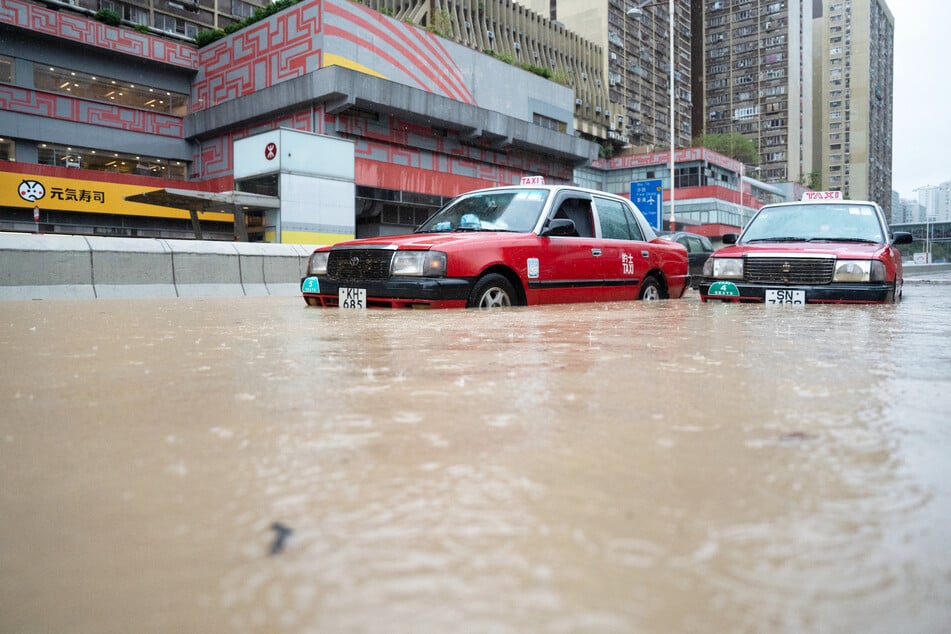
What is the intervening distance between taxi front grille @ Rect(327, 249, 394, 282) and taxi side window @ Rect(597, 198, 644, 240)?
2.41 meters

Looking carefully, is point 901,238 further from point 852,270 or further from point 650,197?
point 650,197

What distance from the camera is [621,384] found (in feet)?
6.19

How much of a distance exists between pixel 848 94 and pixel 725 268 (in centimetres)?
12385

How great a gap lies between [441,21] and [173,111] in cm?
1665

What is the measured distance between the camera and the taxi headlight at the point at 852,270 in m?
6.25

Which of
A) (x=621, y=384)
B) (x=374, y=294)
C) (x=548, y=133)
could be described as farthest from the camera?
(x=548, y=133)

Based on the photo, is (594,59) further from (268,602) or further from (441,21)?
(268,602)

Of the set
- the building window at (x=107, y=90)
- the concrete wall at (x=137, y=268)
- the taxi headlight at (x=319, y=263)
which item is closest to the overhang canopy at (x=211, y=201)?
the concrete wall at (x=137, y=268)

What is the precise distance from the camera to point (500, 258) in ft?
18.3

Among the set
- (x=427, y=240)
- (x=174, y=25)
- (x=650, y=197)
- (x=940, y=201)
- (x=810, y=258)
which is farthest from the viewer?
(x=940, y=201)

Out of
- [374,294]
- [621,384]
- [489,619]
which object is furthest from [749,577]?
[374,294]

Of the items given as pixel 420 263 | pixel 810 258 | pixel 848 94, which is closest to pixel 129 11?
pixel 420 263

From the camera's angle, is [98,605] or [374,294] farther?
[374,294]

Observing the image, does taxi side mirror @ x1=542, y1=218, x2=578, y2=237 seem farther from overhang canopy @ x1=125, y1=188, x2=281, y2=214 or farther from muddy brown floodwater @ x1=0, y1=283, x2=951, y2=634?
overhang canopy @ x1=125, y1=188, x2=281, y2=214
